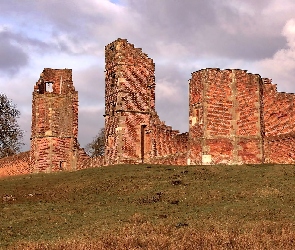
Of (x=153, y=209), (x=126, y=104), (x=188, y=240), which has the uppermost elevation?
(x=126, y=104)

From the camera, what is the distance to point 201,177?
21641mm

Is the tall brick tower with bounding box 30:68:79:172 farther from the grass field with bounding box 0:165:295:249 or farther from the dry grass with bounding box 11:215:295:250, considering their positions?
the dry grass with bounding box 11:215:295:250

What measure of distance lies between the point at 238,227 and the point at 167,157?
18.4 m

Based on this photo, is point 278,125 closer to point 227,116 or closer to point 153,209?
point 227,116

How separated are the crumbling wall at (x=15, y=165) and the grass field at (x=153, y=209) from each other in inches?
798

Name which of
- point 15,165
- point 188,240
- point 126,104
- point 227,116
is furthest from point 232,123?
point 15,165

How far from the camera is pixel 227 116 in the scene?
93.8 ft

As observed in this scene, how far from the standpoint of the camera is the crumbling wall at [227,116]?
28.0 m

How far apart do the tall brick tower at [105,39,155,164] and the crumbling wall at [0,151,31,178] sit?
48.7ft

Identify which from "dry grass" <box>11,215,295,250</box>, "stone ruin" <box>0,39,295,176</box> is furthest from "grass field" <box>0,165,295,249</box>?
"stone ruin" <box>0,39,295,176</box>

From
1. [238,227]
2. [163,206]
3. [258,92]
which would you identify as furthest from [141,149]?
[238,227]

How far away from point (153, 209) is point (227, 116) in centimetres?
1294

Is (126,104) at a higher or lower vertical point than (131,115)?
higher

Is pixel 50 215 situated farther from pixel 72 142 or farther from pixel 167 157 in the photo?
pixel 72 142
